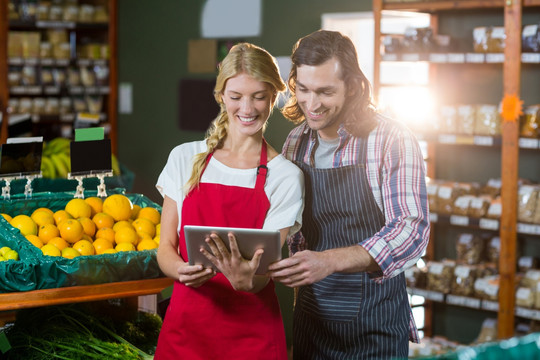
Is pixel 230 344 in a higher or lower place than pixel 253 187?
lower

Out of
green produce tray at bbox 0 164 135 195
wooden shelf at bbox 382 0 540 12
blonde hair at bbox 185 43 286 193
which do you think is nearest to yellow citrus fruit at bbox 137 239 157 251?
blonde hair at bbox 185 43 286 193

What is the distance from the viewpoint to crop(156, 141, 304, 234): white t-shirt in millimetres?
2027

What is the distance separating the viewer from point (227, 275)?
6.15ft

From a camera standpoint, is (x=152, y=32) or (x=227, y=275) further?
(x=152, y=32)

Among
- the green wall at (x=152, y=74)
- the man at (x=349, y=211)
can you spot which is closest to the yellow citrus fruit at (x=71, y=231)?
the man at (x=349, y=211)

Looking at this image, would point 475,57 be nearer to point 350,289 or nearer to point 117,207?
point 117,207

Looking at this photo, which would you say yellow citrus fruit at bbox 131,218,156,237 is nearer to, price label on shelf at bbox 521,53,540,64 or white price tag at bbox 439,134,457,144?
white price tag at bbox 439,134,457,144

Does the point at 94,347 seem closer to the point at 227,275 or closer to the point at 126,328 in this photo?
the point at 126,328

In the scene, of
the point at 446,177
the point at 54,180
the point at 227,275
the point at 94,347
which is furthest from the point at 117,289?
the point at 446,177

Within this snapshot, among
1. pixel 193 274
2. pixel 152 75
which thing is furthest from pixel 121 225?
pixel 152 75

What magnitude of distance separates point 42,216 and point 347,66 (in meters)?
1.35

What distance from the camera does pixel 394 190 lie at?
1970mm

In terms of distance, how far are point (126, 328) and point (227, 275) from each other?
980 millimetres

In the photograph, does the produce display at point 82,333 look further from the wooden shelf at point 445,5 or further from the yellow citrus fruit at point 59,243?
the wooden shelf at point 445,5
